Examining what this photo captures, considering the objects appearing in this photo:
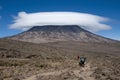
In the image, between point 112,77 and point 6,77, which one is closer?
point 112,77

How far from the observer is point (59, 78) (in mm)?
22406

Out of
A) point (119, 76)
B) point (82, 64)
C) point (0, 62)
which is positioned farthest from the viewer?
point (0, 62)

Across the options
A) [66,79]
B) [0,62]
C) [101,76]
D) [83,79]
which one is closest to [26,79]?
[66,79]

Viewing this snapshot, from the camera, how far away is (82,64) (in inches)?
1367

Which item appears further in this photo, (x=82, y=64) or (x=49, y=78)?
(x=82, y=64)

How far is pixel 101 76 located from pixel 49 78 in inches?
197

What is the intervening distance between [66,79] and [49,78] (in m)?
1.75

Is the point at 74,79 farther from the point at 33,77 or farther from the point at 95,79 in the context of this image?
the point at 33,77

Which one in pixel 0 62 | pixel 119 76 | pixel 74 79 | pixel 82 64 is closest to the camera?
pixel 74 79

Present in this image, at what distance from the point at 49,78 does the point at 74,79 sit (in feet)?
8.10

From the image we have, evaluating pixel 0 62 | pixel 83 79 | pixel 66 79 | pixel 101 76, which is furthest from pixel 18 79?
pixel 0 62

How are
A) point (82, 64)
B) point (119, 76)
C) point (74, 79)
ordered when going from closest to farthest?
point (74, 79), point (119, 76), point (82, 64)

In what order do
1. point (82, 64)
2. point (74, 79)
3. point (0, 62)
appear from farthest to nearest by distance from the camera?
1. point (0, 62)
2. point (82, 64)
3. point (74, 79)

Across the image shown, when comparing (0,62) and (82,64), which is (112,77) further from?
(0,62)
